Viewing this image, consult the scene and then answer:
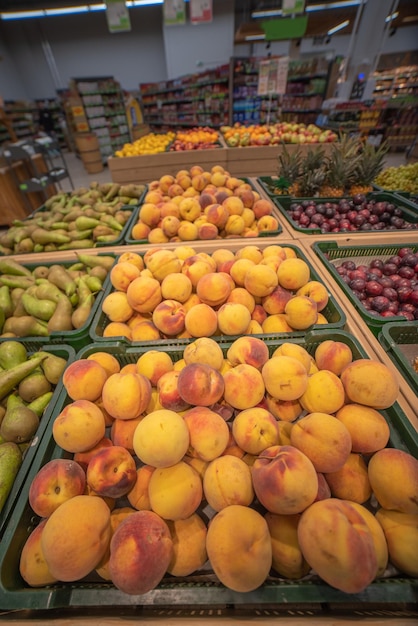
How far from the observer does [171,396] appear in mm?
938

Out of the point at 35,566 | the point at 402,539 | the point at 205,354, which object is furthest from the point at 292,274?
the point at 35,566

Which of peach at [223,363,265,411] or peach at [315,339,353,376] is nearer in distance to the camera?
peach at [223,363,265,411]

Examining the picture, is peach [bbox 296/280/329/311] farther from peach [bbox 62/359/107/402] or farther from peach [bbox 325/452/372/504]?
peach [bbox 62/359/107/402]

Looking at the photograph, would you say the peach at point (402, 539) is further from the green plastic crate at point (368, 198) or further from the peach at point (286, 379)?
the green plastic crate at point (368, 198)

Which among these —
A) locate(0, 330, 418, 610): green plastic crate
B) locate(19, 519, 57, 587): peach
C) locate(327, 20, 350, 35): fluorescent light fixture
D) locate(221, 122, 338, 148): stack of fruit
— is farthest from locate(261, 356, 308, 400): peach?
locate(327, 20, 350, 35): fluorescent light fixture

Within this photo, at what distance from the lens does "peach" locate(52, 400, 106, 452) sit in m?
0.83

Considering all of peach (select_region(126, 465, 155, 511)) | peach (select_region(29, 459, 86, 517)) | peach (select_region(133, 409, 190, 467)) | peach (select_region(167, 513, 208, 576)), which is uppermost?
peach (select_region(133, 409, 190, 467))

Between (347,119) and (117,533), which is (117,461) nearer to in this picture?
(117,533)

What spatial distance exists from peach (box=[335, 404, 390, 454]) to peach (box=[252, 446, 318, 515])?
0.73 ft

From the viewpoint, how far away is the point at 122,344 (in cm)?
121

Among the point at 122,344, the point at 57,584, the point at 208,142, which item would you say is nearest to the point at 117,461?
the point at 57,584

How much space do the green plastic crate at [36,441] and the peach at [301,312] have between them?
102cm

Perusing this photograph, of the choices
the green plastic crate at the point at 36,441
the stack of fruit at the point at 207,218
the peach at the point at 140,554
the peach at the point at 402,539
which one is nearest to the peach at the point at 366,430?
the peach at the point at 402,539

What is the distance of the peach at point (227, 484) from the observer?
719 mm
